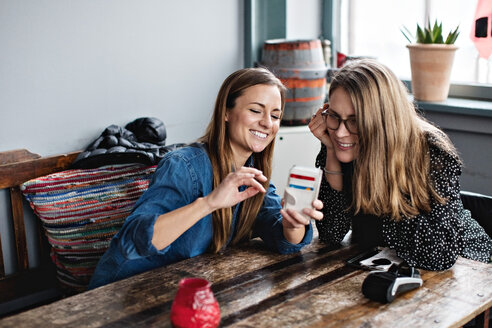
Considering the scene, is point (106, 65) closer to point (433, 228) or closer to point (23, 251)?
point (23, 251)

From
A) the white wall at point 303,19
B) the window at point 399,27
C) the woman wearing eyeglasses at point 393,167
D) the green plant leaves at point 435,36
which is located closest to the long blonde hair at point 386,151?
the woman wearing eyeglasses at point 393,167

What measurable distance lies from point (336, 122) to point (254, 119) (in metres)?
0.28

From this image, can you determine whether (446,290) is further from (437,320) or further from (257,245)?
(257,245)

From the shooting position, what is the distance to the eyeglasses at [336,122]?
1905 millimetres

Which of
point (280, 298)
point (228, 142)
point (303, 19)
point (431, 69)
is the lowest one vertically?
point (280, 298)

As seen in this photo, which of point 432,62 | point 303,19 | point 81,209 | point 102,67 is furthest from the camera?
point 303,19

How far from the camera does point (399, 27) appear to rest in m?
3.71

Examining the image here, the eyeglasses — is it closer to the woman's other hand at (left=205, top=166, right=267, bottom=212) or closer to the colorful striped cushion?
the woman's other hand at (left=205, top=166, right=267, bottom=212)

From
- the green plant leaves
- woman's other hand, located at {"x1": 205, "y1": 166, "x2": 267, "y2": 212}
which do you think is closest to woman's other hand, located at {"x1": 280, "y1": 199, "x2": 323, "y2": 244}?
woman's other hand, located at {"x1": 205, "y1": 166, "x2": 267, "y2": 212}

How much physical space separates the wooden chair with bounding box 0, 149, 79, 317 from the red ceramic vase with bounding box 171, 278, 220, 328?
5.78 feet

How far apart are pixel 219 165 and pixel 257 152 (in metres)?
→ 0.19

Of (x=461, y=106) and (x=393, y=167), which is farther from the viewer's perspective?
(x=461, y=106)

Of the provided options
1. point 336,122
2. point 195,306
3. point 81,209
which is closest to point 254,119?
point 336,122

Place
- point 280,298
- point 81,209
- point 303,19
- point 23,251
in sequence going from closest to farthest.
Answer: point 280,298 < point 81,209 < point 23,251 < point 303,19
